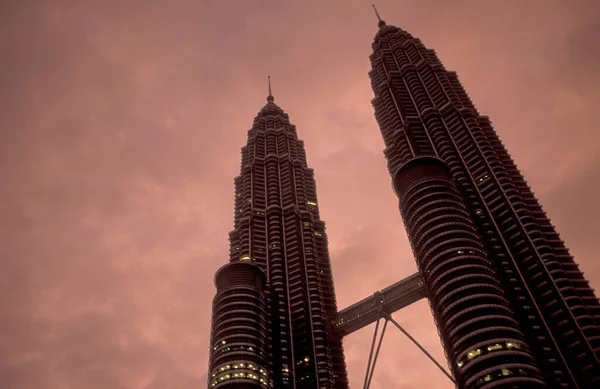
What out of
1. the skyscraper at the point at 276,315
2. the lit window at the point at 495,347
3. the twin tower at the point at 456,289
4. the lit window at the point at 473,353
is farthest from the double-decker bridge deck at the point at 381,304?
the lit window at the point at 495,347

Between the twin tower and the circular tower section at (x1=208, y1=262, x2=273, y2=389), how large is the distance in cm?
34

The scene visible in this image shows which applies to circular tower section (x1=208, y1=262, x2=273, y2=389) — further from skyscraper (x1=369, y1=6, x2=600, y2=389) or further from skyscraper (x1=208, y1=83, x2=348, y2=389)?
skyscraper (x1=369, y1=6, x2=600, y2=389)

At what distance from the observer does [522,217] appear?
152500 millimetres

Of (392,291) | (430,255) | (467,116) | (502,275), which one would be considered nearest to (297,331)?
(392,291)

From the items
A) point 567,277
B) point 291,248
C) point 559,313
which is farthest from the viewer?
point 291,248

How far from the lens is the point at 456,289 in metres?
122

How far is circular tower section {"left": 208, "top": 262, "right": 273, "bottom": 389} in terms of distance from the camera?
437 ft

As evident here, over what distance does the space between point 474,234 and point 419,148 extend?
63780 mm

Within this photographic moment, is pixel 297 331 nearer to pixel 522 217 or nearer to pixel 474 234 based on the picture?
pixel 474 234

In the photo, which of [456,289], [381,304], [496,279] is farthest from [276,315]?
[496,279]

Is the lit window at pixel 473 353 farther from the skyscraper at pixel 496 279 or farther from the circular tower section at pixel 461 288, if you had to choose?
the skyscraper at pixel 496 279

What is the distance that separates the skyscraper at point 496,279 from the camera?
4377 inches

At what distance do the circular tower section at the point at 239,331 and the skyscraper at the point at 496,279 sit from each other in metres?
47.0

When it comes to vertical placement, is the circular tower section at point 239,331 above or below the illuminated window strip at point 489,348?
above
